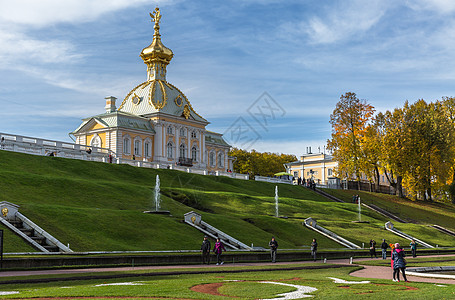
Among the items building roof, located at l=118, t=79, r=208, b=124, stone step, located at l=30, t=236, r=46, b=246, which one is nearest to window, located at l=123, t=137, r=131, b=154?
building roof, located at l=118, t=79, r=208, b=124

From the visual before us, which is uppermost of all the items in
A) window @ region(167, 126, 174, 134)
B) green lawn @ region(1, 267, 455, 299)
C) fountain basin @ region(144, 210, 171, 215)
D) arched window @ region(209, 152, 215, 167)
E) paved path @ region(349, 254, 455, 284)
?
window @ region(167, 126, 174, 134)

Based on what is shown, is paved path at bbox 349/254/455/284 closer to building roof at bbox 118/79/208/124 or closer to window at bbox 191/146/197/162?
building roof at bbox 118/79/208/124

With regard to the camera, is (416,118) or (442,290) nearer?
(442,290)

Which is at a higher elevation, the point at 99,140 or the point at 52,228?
the point at 99,140

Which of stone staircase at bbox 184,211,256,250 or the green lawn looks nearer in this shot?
the green lawn

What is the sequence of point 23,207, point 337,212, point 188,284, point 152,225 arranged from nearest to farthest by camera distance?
point 188,284 → point 23,207 → point 152,225 → point 337,212

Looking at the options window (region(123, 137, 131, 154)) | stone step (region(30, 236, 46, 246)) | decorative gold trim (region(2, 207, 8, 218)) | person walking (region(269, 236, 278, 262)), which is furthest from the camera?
window (region(123, 137, 131, 154))

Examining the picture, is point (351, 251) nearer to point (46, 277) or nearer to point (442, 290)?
point (442, 290)

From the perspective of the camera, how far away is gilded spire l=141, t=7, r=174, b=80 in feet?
307

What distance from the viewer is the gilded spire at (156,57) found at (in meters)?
93.5

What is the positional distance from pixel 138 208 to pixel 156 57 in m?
57.0

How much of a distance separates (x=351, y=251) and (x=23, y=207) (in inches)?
790

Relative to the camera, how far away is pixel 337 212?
57406mm

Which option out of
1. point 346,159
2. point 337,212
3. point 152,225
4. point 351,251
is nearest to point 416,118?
point 346,159
